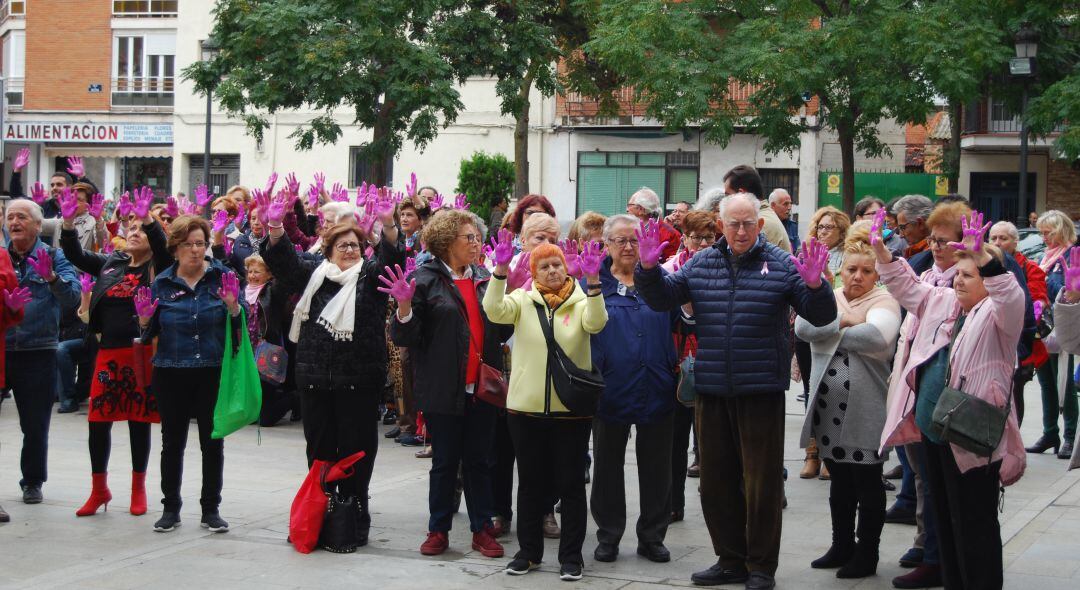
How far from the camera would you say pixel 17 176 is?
1343 centimetres

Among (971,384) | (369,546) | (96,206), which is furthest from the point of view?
(96,206)

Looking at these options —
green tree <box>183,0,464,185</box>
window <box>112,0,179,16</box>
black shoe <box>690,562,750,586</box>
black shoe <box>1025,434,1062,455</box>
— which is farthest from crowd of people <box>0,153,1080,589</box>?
window <box>112,0,179,16</box>

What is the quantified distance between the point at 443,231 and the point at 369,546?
1.91 meters

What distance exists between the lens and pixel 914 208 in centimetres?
871

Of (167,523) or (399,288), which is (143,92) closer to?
(167,523)

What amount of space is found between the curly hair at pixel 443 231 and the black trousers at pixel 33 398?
3.01 metres

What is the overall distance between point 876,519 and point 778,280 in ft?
4.76

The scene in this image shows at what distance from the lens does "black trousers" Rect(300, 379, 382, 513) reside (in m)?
7.42

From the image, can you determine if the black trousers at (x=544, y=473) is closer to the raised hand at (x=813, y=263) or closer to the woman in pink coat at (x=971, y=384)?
the raised hand at (x=813, y=263)

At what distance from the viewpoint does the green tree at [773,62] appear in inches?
912

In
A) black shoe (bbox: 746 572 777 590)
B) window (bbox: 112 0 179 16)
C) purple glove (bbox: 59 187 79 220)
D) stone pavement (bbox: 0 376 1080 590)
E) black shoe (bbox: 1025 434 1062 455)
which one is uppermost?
window (bbox: 112 0 179 16)

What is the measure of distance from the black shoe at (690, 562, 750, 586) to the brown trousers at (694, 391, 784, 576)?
0.03 m

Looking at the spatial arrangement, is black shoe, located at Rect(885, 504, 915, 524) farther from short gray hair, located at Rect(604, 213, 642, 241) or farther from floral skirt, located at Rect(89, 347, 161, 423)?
floral skirt, located at Rect(89, 347, 161, 423)

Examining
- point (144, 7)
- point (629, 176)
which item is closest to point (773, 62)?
point (629, 176)
